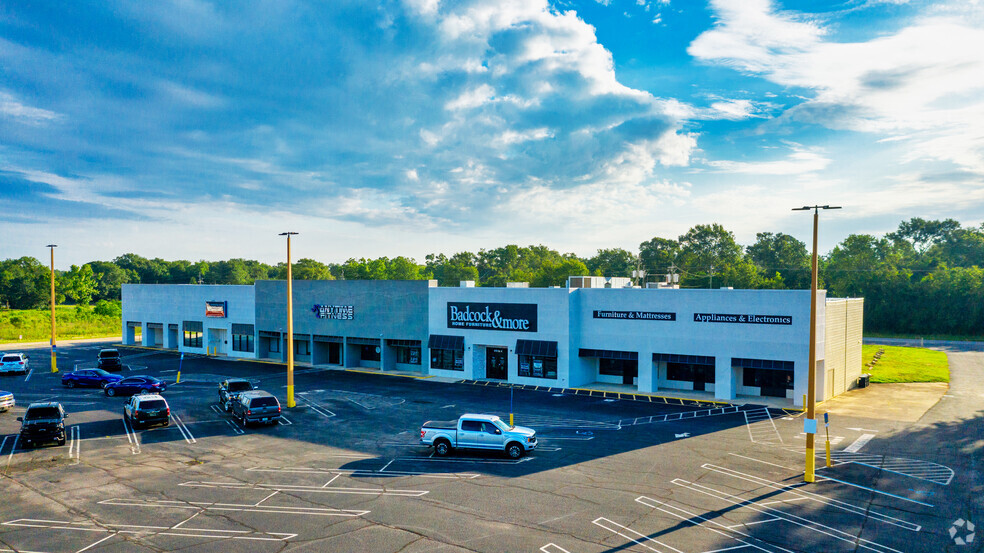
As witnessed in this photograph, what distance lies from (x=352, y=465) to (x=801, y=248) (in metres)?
152

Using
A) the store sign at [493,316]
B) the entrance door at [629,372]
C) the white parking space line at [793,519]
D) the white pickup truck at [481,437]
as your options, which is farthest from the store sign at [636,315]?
the white parking space line at [793,519]

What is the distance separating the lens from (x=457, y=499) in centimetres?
1898

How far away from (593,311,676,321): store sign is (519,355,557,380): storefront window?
527 cm

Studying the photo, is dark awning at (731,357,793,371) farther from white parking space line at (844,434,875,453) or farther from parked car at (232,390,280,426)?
parked car at (232,390,280,426)

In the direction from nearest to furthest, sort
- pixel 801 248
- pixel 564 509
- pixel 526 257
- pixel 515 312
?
pixel 564 509 → pixel 515 312 → pixel 801 248 → pixel 526 257

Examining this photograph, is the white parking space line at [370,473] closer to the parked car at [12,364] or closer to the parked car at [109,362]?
the parked car at [109,362]

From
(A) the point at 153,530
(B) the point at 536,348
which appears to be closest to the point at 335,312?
(B) the point at 536,348

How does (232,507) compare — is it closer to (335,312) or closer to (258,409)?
(258,409)

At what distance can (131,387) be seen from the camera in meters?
40.4

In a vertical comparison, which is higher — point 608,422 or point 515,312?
point 515,312

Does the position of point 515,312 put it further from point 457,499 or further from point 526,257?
point 526,257

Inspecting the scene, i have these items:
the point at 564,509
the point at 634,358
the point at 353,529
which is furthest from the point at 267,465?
the point at 634,358

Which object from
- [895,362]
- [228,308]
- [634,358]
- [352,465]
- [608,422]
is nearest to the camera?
[352,465]

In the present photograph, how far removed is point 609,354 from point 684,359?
5.70 m
